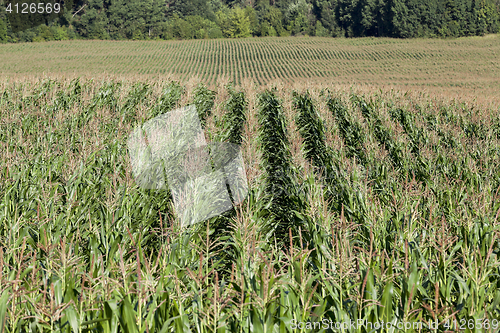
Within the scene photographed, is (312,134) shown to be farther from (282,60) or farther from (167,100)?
(282,60)

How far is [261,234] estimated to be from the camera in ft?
14.0

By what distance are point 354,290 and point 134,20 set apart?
9561cm

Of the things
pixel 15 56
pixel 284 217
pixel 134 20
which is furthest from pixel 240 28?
pixel 284 217

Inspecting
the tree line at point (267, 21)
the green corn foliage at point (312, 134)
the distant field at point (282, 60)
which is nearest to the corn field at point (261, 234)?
the green corn foliage at point (312, 134)

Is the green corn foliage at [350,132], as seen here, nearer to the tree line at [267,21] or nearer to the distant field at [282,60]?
the distant field at [282,60]

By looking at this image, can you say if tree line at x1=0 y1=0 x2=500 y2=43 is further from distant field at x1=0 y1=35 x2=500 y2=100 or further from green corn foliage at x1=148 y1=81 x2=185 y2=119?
green corn foliage at x1=148 y1=81 x2=185 y2=119

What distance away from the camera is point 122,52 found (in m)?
54.6

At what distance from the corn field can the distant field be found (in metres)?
26.6

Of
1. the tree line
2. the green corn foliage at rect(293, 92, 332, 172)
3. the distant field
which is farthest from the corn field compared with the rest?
the tree line

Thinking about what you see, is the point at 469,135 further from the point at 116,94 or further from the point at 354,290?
the point at 116,94

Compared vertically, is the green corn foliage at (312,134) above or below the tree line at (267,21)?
below

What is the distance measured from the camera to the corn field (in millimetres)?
2389

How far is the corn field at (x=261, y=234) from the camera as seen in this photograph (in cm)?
239

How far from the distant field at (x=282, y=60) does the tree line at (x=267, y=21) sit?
15166mm
